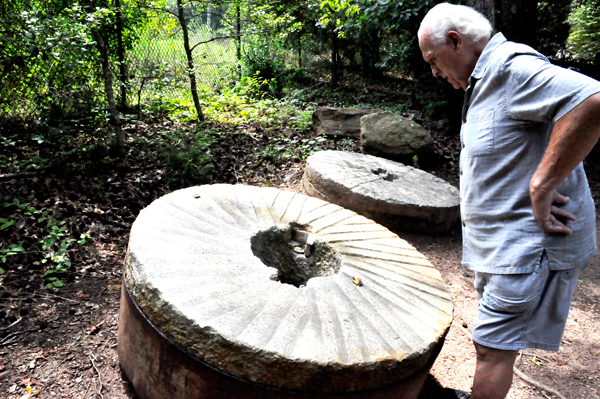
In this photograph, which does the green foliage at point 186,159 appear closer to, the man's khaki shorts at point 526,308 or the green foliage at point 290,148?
the green foliage at point 290,148

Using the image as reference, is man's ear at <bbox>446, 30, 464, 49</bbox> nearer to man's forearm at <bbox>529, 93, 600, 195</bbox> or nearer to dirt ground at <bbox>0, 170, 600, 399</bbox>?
man's forearm at <bbox>529, 93, 600, 195</bbox>

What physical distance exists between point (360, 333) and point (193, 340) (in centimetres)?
58

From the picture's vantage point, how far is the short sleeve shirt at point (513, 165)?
4.49 feet

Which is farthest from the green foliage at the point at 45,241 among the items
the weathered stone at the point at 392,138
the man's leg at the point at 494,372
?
the weathered stone at the point at 392,138

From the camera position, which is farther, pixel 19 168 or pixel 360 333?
pixel 19 168

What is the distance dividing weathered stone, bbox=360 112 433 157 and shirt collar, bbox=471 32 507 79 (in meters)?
3.21

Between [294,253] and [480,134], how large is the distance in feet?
3.59

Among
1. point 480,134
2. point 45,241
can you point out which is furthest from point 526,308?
point 45,241

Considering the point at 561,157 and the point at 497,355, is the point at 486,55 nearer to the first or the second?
the point at 561,157

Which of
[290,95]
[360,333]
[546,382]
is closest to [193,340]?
[360,333]

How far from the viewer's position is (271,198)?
8.00ft

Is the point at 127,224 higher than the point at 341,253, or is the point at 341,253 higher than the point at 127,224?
the point at 341,253

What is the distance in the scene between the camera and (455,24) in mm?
1524

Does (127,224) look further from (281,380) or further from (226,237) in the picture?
(281,380)
